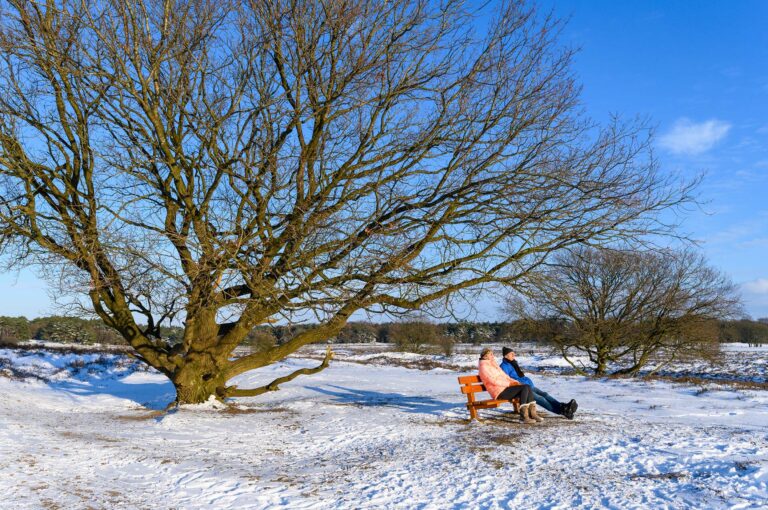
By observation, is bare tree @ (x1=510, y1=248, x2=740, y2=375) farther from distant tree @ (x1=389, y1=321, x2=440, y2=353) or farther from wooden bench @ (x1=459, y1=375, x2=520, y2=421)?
distant tree @ (x1=389, y1=321, x2=440, y2=353)

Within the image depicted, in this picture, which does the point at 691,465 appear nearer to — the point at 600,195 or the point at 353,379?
the point at 600,195

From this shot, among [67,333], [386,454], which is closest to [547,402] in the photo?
[386,454]

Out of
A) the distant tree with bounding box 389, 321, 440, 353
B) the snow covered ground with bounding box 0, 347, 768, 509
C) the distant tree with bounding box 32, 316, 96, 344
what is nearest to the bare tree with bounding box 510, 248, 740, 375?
the snow covered ground with bounding box 0, 347, 768, 509

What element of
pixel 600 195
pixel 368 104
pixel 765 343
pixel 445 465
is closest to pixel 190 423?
pixel 445 465

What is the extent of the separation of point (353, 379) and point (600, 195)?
10.5m

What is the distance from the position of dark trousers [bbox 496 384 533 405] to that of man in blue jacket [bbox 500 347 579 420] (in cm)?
12

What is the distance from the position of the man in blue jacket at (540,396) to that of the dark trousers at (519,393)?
119mm

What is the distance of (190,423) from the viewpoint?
388 inches

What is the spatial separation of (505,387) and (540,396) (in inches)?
25.2

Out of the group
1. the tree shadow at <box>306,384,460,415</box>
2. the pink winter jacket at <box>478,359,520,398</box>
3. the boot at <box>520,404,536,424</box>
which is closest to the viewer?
the boot at <box>520,404,536,424</box>

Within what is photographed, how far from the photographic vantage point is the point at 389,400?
40.5ft

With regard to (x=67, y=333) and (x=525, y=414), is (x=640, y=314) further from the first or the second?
(x=67, y=333)

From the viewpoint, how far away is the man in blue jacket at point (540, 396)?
9.05 meters

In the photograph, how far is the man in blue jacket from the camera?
29.7ft
